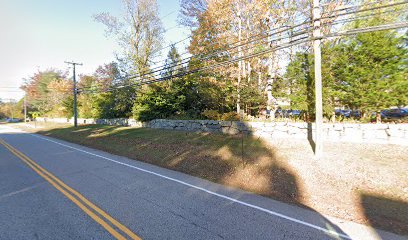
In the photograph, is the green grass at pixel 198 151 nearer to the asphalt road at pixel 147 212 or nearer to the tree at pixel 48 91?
the asphalt road at pixel 147 212

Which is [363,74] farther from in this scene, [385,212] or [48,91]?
[48,91]

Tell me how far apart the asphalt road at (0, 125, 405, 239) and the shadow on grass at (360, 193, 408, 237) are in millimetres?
379

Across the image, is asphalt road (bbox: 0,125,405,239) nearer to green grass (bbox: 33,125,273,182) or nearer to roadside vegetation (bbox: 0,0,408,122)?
green grass (bbox: 33,125,273,182)

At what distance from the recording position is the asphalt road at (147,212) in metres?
4.07

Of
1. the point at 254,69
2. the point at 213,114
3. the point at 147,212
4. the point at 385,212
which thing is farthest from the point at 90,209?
the point at 254,69

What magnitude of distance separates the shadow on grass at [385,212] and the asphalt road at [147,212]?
38cm

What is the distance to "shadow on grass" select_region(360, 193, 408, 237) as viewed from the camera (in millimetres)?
4442

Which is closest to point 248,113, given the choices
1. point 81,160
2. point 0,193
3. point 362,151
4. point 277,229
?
point 362,151

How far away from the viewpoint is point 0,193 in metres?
6.12

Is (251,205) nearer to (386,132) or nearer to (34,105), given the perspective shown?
(386,132)

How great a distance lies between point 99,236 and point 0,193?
4.33 metres

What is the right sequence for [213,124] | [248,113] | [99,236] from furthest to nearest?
[248,113]
[213,124]
[99,236]

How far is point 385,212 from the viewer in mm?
4969

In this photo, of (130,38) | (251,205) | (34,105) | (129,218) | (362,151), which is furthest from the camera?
(34,105)
